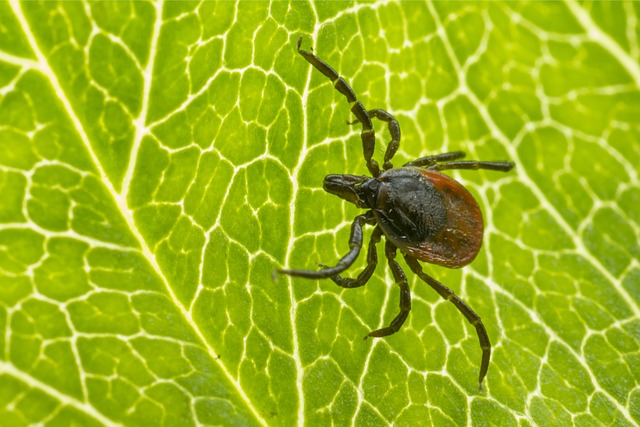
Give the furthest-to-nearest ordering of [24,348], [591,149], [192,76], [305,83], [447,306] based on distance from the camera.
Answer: [591,149]
[447,306]
[305,83]
[192,76]
[24,348]

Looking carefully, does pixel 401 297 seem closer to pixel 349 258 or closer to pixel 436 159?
pixel 349 258

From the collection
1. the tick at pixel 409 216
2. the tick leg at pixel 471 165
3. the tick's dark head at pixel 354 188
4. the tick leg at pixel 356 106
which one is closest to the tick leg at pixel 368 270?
the tick at pixel 409 216

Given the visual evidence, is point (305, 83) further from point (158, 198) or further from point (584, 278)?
point (584, 278)

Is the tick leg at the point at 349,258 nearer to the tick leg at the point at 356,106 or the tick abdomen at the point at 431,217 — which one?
the tick abdomen at the point at 431,217

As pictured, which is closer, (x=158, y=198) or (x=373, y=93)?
(x=158, y=198)

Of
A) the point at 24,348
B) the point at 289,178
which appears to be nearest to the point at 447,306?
the point at 289,178

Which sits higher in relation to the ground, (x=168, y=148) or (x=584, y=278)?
(x=168, y=148)

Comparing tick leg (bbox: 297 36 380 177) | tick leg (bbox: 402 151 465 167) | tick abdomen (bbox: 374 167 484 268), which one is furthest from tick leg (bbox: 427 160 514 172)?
tick leg (bbox: 297 36 380 177)
